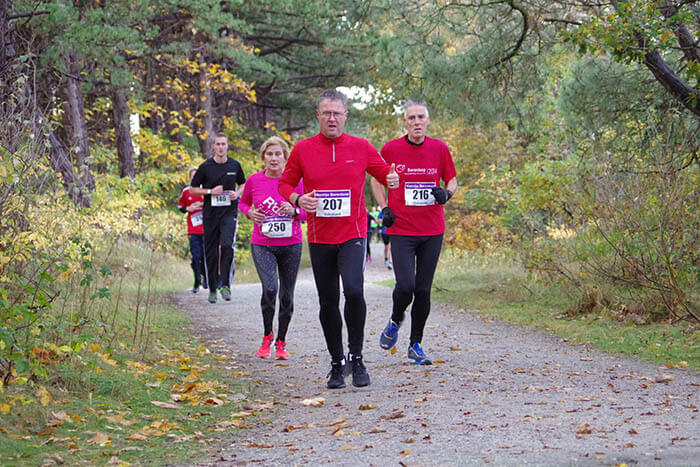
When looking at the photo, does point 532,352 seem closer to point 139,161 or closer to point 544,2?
point 544,2

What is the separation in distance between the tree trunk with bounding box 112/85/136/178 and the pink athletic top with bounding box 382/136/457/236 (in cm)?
1788

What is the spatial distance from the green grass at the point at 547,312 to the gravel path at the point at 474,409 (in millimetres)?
440

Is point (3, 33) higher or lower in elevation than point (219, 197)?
higher

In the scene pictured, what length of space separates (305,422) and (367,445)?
1048 mm

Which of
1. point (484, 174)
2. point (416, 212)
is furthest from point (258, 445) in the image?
point (484, 174)

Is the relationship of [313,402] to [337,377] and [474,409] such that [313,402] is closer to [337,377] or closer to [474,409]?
[337,377]

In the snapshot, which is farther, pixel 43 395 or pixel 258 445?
pixel 43 395

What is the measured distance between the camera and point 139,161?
3288 cm

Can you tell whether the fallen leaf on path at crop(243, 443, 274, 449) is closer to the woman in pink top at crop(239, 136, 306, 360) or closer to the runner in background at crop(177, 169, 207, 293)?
the woman in pink top at crop(239, 136, 306, 360)

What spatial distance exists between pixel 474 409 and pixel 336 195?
1976 mm

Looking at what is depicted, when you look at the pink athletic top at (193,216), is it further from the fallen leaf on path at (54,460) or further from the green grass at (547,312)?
the fallen leaf on path at (54,460)

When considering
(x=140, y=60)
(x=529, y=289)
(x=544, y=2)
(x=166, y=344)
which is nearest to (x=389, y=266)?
(x=140, y=60)

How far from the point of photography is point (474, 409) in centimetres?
588

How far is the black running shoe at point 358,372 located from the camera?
716cm
